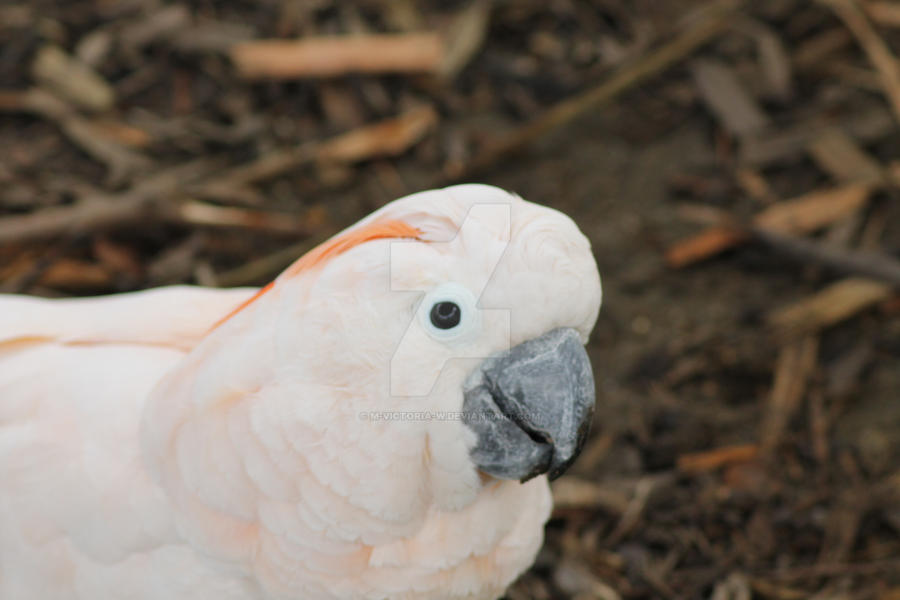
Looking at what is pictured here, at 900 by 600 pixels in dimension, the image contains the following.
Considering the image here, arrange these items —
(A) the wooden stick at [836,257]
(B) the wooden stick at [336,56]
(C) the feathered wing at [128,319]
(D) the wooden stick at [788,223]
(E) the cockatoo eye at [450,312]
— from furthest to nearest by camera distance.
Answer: (B) the wooden stick at [336,56], (D) the wooden stick at [788,223], (A) the wooden stick at [836,257], (C) the feathered wing at [128,319], (E) the cockatoo eye at [450,312]

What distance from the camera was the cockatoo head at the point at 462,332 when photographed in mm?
1625

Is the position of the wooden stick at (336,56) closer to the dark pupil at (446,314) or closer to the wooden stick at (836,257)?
the wooden stick at (836,257)

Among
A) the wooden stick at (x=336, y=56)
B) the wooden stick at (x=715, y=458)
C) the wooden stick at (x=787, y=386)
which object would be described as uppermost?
the wooden stick at (x=336, y=56)

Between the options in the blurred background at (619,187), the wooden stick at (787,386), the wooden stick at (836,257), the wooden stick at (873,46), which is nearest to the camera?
the blurred background at (619,187)

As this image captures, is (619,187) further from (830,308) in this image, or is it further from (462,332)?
(462,332)

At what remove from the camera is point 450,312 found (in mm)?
1620

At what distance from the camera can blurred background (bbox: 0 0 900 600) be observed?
2855 mm

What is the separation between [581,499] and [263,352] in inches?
58.0

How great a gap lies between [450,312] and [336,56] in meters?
2.70

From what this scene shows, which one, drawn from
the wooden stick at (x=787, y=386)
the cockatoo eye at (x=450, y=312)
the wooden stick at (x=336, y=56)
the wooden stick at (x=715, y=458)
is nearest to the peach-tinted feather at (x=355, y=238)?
the cockatoo eye at (x=450, y=312)

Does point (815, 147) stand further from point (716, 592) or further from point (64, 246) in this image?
point (64, 246)

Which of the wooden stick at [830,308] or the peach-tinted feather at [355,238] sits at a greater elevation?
the peach-tinted feather at [355,238]

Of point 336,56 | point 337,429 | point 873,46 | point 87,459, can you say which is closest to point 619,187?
point 873,46

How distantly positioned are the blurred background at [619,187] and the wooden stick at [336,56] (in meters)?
0.01
